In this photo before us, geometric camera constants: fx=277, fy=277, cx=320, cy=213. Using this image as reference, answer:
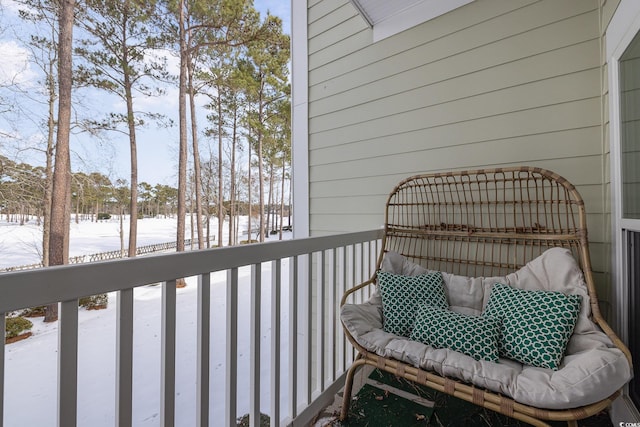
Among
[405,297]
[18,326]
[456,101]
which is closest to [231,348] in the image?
[405,297]

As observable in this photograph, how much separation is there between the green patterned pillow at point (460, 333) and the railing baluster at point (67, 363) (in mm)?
1457

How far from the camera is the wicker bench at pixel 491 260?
3.46ft

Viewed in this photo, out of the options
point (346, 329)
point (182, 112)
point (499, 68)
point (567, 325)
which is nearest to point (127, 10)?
point (182, 112)

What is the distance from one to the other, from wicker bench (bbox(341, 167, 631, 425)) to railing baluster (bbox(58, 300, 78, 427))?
116 cm

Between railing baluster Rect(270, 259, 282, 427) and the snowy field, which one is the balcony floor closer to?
railing baluster Rect(270, 259, 282, 427)

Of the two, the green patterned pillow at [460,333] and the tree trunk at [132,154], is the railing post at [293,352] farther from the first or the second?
the tree trunk at [132,154]

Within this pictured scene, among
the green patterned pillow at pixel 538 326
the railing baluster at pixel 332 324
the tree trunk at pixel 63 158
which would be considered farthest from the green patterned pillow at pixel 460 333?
the tree trunk at pixel 63 158

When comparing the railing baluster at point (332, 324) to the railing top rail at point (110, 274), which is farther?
the railing baluster at point (332, 324)

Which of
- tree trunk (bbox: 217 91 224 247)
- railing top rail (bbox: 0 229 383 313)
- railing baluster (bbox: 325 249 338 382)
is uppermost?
tree trunk (bbox: 217 91 224 247)

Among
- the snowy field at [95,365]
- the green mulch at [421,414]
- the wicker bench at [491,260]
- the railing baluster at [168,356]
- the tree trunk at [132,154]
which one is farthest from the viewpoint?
the tree trunk at [132,154]

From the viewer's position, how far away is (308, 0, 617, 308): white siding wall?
1803mm

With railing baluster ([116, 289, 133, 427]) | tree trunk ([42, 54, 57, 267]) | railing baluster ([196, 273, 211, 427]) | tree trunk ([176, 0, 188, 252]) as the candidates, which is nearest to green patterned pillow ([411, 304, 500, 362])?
railing baluster ([196, 273, 211, 427])

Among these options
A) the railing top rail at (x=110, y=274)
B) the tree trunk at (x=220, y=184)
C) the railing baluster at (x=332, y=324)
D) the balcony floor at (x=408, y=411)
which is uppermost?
the tree trunk at (x=220, y=184)

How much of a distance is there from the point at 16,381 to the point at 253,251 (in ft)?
13.5
